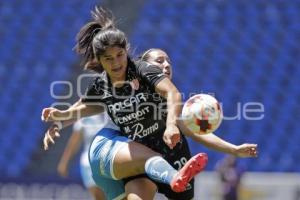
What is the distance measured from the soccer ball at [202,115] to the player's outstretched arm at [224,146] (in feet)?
0.66

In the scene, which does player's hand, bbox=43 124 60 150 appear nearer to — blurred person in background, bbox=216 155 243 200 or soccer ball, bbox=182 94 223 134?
soccer ball, bbox=182 94 223 134

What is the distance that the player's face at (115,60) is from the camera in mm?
4242

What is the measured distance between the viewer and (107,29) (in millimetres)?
4461

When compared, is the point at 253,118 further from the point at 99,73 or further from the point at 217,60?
the point at 99,73

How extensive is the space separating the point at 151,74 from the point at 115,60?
23cm

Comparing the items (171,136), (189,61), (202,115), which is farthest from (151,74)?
(189,61)

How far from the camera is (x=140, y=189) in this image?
14.1 feet

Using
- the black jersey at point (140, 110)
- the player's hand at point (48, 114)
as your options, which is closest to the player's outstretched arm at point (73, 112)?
the player's hand at point (48, 114)

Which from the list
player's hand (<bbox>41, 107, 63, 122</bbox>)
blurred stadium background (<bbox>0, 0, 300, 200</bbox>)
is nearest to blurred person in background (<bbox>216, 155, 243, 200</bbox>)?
A: blurred stadium background (<bbox>0, 0, 300, 200</bbox>)

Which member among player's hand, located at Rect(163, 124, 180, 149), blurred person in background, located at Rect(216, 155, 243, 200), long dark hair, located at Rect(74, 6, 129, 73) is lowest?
blurred person in background, located at Rect(216, 155, 243, 200)

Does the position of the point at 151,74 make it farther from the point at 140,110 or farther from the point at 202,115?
the point at 202,115

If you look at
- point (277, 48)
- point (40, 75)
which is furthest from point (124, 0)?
point (277, 48)

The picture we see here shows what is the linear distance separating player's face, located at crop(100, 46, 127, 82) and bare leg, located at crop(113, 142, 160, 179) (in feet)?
1.43

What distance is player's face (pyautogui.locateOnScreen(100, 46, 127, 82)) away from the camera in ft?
13.9
